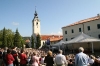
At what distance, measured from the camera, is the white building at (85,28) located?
127 feet

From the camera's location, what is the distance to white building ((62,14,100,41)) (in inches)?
1529

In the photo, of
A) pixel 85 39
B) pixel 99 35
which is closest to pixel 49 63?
pixel 85 39

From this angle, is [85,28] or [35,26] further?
[35,26]

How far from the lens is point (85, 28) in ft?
141

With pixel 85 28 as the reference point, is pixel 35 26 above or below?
above

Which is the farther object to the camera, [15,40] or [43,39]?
[43,39]

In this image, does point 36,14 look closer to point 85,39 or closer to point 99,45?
point 99,45

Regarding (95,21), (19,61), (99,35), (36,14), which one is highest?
(36,14)

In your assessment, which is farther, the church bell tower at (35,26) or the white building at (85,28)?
the church bell tower at (35,26)

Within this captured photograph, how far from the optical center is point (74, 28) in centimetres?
4697

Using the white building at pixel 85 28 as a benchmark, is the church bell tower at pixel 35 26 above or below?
above

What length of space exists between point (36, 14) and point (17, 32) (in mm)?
26126

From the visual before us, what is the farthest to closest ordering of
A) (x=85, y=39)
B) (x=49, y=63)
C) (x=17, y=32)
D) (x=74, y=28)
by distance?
(x=17, y=32) → (x=74, y=28) → (x=85, y=39) → (x=49, y=63)

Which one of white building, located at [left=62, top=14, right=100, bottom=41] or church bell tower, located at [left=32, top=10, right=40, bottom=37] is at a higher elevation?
church bell tower, located at [left=32, top=10, right=40, bottom=37]
